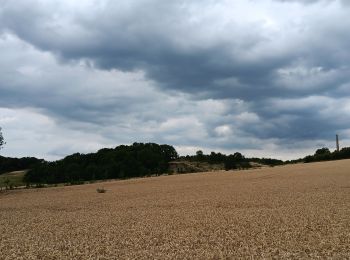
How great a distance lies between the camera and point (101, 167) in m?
82.2

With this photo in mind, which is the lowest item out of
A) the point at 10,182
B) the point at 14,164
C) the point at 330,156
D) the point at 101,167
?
the point at 10,182

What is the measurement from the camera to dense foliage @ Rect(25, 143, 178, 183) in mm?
78375

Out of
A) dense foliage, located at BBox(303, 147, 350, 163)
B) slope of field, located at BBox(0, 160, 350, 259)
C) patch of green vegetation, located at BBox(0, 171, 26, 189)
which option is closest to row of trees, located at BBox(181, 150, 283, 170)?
dense foliage, located at BBox(303, 147, 350, 163)

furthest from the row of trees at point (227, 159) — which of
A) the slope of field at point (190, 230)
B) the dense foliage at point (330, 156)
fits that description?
the slope of field at point (190, 230)

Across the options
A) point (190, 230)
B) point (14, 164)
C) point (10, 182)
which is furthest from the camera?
point (14, 164)

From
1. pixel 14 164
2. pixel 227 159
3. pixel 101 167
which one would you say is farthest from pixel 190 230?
pixel 14 164

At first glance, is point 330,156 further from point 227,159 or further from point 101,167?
point 101,167

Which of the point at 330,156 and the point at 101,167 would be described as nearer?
the point at 330,156

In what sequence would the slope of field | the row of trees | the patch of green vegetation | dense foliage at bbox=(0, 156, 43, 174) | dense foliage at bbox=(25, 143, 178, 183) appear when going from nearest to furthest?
the slope of field → the patch of green vegetation → dense foliage at bbox=(25, 143, 178, 183) → the row of trees → dense foliage at bbox=(0, 156, 43, 174)

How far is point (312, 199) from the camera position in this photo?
75.5ft

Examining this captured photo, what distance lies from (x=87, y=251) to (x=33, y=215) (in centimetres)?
1106

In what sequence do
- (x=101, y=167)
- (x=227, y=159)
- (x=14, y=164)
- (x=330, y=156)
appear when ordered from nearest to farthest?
(x=330, y=156) → (x=101, y=167) → (x=227, y=159) → (x=14, y=164)

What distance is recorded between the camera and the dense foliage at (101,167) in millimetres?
78375

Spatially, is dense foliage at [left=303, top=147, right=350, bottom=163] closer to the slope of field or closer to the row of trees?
the row of trees
